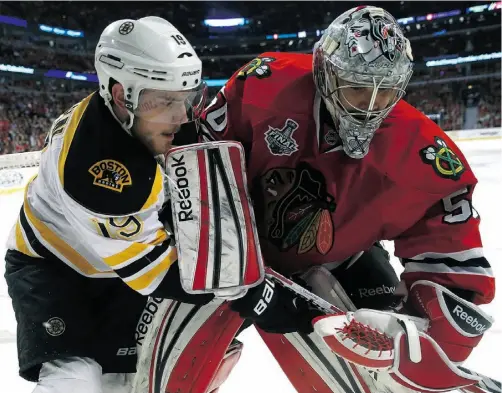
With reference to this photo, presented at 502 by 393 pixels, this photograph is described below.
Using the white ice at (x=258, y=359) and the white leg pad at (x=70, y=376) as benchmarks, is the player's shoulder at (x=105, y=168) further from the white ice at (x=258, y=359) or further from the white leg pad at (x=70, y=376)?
the white ice at (x=258, y=359)

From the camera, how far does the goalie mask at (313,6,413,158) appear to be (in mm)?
1216

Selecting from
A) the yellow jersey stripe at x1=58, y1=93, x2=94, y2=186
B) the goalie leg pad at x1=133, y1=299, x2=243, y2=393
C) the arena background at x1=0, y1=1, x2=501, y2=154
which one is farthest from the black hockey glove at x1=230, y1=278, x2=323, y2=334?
the arena background at x1=0, y1=1, x2=501, y2=154

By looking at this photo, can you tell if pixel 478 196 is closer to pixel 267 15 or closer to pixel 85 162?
pixel 85 162

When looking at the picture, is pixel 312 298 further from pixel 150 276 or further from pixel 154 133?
pixel 154 133

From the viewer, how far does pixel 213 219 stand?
1.33 meters

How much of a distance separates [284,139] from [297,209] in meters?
0.18

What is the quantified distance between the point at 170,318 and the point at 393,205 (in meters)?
0.63

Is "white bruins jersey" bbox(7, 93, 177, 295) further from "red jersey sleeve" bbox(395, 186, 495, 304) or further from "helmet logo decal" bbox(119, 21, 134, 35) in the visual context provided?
"red jersey sleeve" bbox(395, 186, 495, 304)

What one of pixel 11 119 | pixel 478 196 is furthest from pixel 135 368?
pixel 11 119

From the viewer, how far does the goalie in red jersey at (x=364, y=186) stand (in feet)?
4.00

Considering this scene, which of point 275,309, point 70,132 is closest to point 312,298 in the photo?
point 275,309

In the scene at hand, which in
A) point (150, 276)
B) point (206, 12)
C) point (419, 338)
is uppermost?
point (206, 12)

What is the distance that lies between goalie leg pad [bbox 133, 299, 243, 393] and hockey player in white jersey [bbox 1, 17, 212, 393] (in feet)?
0.38

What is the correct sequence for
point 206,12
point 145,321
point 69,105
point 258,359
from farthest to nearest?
1. point 206,12
2. point 69,105
3. point 258,359
4. point 145,321
